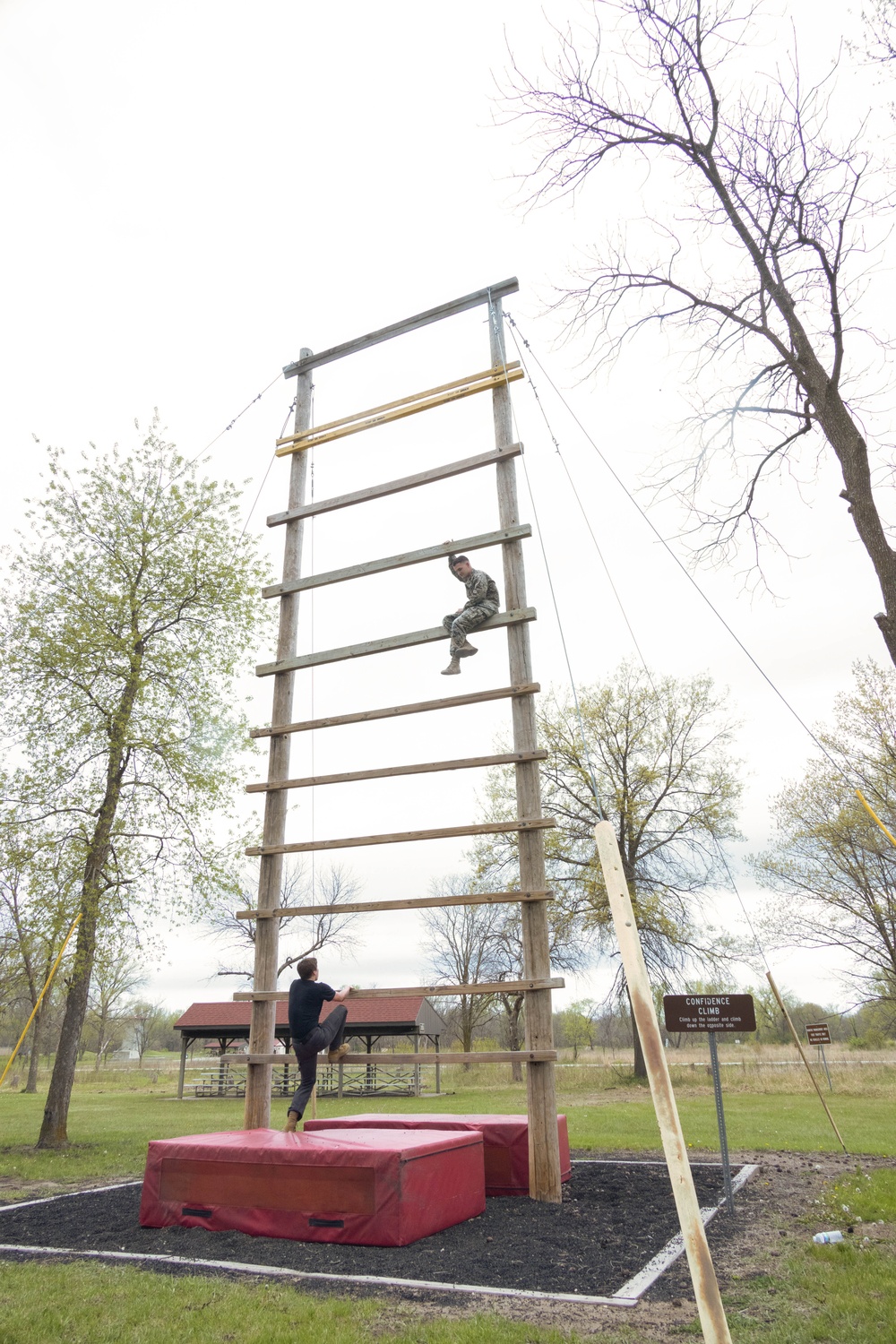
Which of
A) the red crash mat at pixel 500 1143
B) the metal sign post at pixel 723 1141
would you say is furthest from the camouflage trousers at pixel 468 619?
→ the red crash mat at pixel 500 1143

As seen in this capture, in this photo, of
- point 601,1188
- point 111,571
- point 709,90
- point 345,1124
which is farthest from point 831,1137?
point 111,571

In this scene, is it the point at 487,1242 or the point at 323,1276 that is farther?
A: the point at 487,1242

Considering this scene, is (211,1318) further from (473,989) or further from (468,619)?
(468,619)

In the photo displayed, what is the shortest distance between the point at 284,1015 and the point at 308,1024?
79.1 feet

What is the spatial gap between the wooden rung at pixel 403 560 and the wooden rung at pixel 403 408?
1.77 m

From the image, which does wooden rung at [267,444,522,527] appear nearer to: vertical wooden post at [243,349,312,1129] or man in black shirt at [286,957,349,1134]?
vertical wooden post at [243,349,312,1129]

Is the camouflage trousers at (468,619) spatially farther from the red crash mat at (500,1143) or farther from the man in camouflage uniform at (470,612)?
the red crash mat at (500,1143)

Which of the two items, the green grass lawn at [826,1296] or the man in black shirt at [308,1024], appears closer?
the green grass lawn at [826,1296]

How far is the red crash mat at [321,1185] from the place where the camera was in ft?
19.4

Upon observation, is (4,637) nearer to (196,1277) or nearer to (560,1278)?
(196,1277)

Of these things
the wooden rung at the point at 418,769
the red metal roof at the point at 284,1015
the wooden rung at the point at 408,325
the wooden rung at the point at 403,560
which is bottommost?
the red metal roof at the point at 284,1015

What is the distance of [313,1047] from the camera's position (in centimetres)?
747

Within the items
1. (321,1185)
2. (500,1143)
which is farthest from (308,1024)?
(500,1143)

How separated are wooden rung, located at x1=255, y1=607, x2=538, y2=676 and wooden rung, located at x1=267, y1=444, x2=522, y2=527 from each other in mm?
1688
